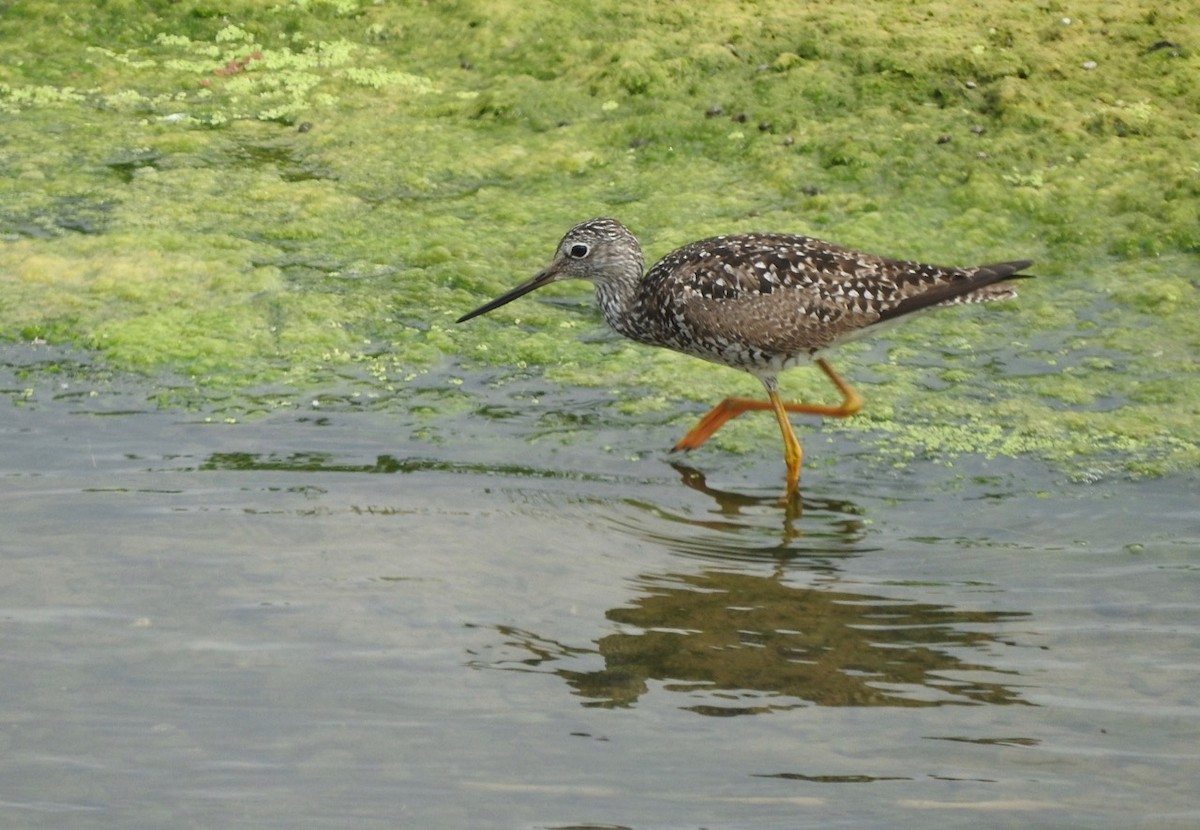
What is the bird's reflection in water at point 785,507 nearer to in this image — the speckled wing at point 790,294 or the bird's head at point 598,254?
the speckled wing at point 790,294

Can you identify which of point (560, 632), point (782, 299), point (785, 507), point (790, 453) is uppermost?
point (782, 299)

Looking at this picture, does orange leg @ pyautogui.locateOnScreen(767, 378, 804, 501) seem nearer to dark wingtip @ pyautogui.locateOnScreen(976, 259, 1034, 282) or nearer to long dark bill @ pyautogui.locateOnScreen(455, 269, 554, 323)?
dark wingtip @ pyautogui.locateOnScreen(976, 259, 1034, 282)

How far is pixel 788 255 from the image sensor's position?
22.5ft

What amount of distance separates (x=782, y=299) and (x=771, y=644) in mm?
2141

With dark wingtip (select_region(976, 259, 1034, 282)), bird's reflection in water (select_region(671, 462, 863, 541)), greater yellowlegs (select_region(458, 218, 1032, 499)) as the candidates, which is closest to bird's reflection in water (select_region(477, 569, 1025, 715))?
bird's reflection in water (select_region(671, 462, 863, 541))

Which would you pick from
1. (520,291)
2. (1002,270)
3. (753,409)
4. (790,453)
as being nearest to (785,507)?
(790,453)

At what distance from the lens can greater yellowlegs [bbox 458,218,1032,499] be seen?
6734 mm

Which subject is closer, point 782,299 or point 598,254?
point 782,299

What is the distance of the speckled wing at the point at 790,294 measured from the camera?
6734mm

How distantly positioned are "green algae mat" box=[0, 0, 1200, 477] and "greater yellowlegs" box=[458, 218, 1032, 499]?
373 mm

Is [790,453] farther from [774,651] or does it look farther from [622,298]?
[774,651]

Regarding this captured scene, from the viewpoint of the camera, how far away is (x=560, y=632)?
507 cm

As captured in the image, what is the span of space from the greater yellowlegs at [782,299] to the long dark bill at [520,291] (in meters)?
0.62

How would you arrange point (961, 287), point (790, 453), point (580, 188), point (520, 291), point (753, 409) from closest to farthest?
point (790, 453) < point (961, 287) < point (753, 409) < point (520, 291) < point (580, 188)
